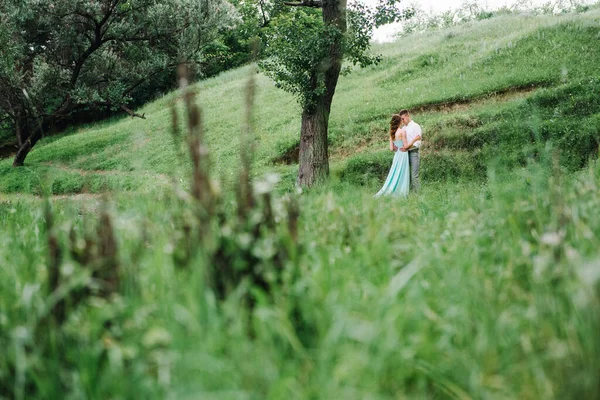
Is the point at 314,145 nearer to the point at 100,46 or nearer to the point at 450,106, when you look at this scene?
the point at 450,106

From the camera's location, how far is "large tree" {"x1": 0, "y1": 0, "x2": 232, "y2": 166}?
22.8m

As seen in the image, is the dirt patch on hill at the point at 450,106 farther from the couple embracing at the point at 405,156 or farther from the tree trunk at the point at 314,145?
the couple embracing at the point at 405,156

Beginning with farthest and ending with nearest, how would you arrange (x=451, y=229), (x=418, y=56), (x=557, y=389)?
(x=418, y=56) < (x=451, y=229) < (x=557, y=389)

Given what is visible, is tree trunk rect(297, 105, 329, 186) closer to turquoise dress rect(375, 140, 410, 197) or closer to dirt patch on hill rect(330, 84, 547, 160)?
turquoise dress rect(375, 140, 410, 197)

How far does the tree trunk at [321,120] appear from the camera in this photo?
1512cm

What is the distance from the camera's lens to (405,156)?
1420 cm

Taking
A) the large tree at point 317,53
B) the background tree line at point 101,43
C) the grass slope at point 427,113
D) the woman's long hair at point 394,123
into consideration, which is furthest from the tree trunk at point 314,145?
the background tree line at point 101,43

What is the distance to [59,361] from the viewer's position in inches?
78.4

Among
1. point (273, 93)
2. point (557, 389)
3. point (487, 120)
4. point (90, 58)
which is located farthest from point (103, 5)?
point (557, 389)

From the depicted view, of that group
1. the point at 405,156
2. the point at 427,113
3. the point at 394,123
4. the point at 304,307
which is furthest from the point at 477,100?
the point at 304,307

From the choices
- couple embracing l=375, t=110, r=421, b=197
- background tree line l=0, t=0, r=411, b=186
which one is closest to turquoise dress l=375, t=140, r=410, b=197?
couple embracing l=375, t=110, r=421, b=197

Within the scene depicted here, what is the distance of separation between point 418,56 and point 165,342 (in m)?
31.4

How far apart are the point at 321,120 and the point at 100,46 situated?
50.7 feet

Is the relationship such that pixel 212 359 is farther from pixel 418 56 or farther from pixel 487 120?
pixel 418 56
